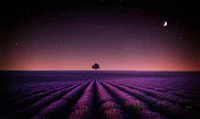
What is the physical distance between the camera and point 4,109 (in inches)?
426

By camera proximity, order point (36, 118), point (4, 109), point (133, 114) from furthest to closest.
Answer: point (4, 109)
point (133, 114)
point (36, 118)

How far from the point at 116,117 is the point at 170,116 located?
331 centimetres

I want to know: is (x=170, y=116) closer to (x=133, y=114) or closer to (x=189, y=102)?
(x=133, y=114)

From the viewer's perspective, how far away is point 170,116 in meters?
9.14

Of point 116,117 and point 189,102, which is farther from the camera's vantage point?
point 189,102

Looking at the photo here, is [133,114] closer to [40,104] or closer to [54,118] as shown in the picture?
[54,118]

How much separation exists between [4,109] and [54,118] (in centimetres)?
426

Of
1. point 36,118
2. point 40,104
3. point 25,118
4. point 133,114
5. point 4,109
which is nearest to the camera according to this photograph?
point 36,118

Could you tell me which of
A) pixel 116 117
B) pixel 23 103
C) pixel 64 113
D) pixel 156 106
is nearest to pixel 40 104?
pixel 23 103

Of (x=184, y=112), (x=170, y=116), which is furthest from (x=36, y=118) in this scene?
(x=184, y=112)

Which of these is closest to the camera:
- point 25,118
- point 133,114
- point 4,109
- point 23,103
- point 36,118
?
point 36,118

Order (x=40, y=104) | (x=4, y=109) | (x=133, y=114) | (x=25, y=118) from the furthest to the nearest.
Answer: (x=40, y=104)
(x=4, y=109)
(x=133, y=114)
(x=25, y=118)

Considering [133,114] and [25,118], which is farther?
[133,114]

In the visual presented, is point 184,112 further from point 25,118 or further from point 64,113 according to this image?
point 25,118
